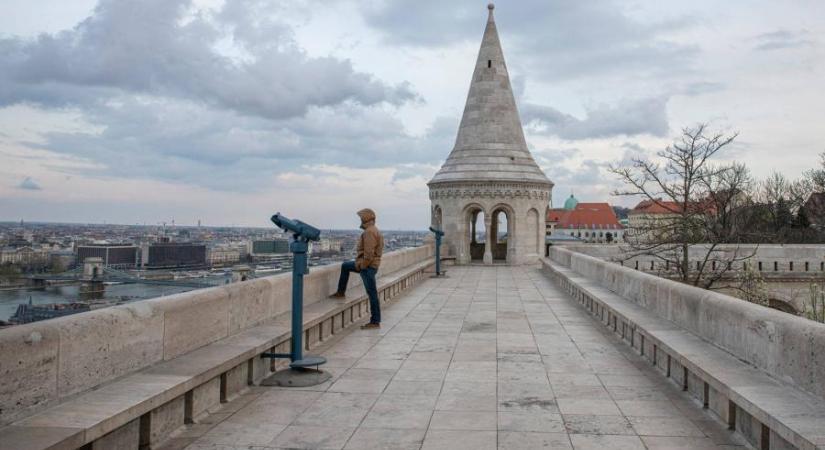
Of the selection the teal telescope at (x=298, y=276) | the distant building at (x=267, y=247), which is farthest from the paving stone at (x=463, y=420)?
the distant building at (x=267, y=247)

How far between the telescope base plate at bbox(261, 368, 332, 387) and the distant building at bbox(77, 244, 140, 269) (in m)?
5.69

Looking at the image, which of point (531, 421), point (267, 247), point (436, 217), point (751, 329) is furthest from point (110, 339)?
point (436, 217)

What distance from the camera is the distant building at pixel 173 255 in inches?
463

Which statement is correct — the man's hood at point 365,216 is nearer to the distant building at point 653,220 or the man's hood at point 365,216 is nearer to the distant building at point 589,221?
the distant building at point 653,220

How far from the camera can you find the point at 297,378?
598cm

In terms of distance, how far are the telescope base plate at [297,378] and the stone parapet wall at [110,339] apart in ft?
1.90

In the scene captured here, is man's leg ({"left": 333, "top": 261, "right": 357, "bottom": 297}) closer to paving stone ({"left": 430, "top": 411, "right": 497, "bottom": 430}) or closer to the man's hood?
the man's hood

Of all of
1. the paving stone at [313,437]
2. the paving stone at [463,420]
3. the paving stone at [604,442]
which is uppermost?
the paving stone at [604,442]

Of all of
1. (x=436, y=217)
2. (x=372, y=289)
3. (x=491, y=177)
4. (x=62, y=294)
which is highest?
(x=491, y=177)

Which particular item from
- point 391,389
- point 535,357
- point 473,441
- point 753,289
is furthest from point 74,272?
point 753,289

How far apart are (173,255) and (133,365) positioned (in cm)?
818

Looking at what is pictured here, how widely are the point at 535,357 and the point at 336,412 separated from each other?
2.90 meters

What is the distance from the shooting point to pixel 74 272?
883 cm

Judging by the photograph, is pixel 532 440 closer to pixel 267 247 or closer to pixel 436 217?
pixel 267 247
